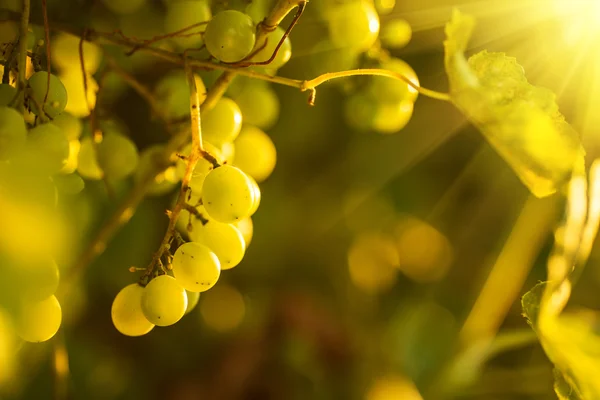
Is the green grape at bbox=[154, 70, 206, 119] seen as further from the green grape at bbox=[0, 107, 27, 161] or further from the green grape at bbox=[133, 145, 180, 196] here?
the green grape at bbox=[0, 107, 27, 161]

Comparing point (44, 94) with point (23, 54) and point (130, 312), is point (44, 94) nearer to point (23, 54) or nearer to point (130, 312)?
point (23, 54)

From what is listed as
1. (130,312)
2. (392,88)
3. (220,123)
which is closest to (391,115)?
(392,88)

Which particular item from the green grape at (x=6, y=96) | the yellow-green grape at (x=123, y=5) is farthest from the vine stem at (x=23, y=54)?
the yellow-green grape at (x=123, y=5)

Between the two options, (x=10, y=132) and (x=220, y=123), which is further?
(x=220, y=123)

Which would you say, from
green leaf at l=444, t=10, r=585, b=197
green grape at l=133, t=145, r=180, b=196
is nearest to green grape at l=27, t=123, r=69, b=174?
green grape at l=133, t=145, r=180, b=196

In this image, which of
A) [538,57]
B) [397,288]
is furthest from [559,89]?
[397,288]

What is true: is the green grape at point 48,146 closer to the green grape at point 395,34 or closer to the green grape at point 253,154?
the green grape at point 253,154

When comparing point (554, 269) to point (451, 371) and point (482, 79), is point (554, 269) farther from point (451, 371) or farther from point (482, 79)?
point (451, 371)
